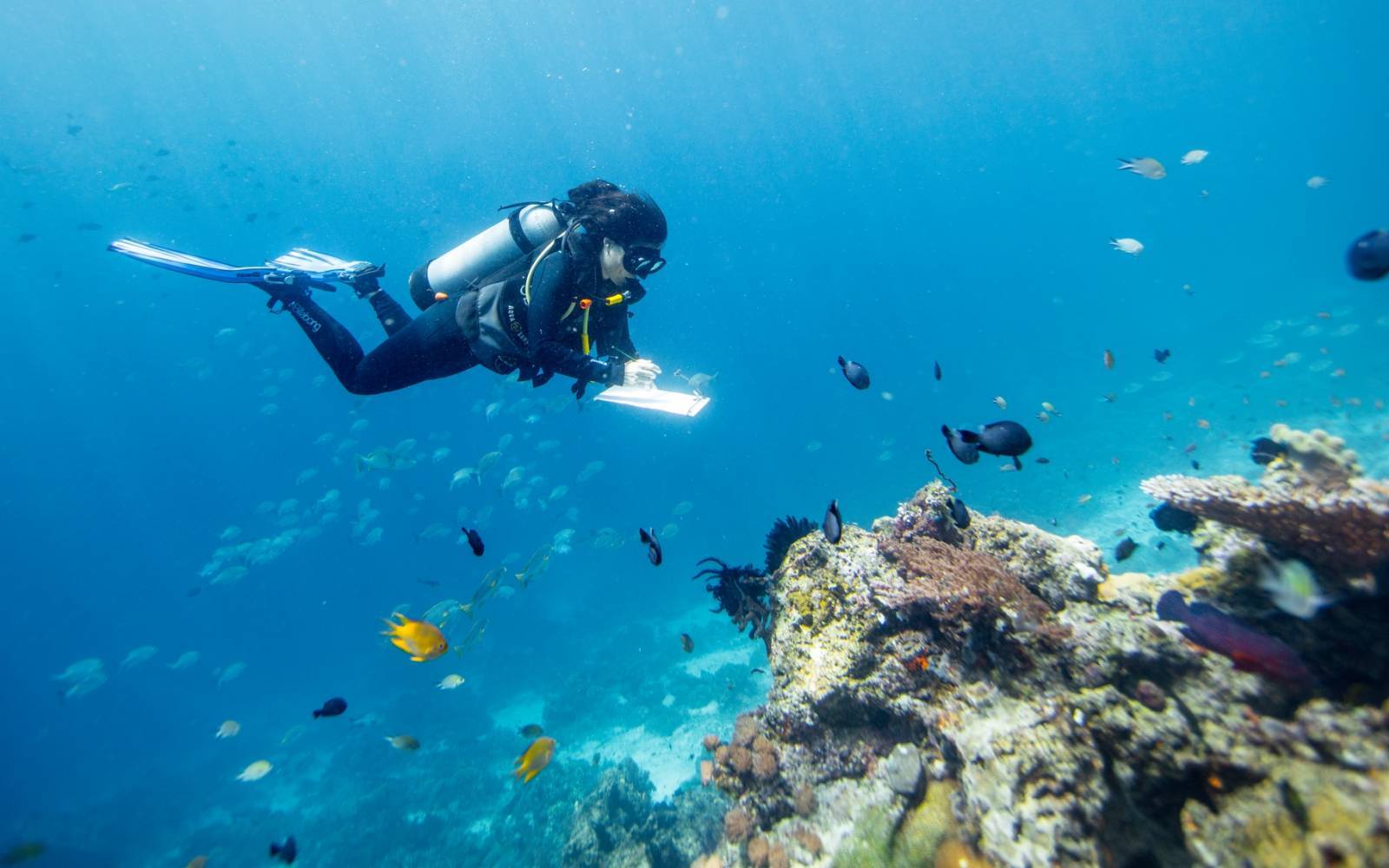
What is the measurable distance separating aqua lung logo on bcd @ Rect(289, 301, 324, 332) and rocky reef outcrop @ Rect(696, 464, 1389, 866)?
6753 millimetres

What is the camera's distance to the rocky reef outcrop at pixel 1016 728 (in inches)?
92.1

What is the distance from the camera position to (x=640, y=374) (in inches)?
212

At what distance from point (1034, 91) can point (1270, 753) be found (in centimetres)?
11921

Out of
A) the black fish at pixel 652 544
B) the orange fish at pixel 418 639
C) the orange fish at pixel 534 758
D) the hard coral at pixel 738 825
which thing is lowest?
the orange fish at pixel 534 758

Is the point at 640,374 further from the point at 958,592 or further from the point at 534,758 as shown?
the point at 534,758

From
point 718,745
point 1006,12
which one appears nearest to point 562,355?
point 718,745

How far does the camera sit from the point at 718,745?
558 centimetres

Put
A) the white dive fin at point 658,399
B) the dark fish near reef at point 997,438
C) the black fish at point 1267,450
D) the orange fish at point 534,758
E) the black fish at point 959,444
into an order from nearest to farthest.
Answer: the dark fish near reef at point 997,438
the black fish at point 959,444
the white dive fin at point 658,399
the black fish at point 1267,450
the orange fish at point 534,758

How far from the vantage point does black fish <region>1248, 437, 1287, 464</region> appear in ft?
17.6

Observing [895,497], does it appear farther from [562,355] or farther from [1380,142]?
[1380,142]

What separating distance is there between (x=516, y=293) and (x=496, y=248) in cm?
142

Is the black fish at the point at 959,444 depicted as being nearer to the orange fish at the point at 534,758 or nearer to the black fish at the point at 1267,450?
the black fish at the point at 1267,450

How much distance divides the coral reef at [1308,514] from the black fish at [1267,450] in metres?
1.11

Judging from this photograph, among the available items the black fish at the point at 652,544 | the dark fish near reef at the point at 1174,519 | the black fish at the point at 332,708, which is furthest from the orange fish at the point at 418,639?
the dark fish near reef at the point at 1174,519
